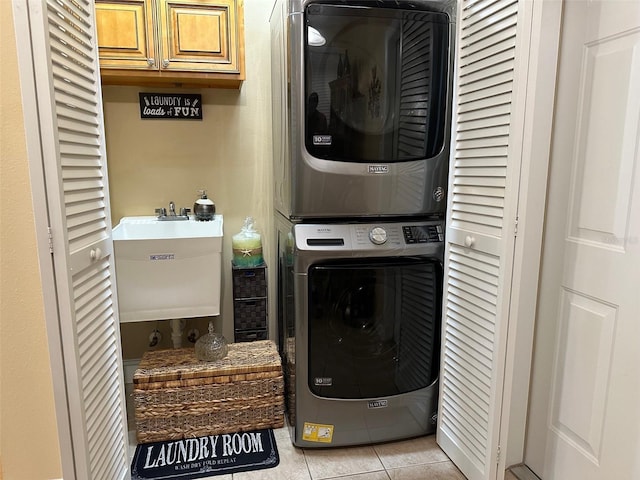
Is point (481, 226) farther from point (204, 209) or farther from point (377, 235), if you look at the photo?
point (204, 209)

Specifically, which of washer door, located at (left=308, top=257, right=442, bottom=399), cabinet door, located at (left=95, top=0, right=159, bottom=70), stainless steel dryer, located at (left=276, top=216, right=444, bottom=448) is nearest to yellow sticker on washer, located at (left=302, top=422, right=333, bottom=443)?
stainless steel dryer, located at (left=276, top=216, right=444, bottom=448)

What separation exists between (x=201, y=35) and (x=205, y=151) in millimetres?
559

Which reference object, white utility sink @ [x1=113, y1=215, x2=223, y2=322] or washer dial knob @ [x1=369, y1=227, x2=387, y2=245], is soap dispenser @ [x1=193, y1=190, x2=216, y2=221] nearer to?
white utility sink @ [x1=113, y1=215, x2=223, y2=322]

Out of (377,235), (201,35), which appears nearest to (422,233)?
(377,235)

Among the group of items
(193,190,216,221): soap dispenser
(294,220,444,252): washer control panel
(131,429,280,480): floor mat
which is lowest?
(131,429,280,480): floor mat

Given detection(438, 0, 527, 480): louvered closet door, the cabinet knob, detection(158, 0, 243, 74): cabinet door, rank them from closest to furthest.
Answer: detection(438, 0, 527, 480): louvered closet door < the cabinet knob < detection(158, 0, 243, 74): cabinet door

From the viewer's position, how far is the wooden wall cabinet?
6.04ft

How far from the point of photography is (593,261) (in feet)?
4.63

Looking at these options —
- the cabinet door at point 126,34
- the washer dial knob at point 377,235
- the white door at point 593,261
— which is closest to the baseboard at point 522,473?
the white door at point 593,261

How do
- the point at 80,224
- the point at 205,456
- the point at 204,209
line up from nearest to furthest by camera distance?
the point at 80,224 < the point at 205,456 < the point at 204,209

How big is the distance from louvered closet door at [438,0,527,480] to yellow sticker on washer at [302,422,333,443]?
0.49 metres

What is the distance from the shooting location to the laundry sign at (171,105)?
7.07ft

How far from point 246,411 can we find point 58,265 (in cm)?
115

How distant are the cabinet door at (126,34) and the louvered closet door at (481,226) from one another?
4.12 feet
